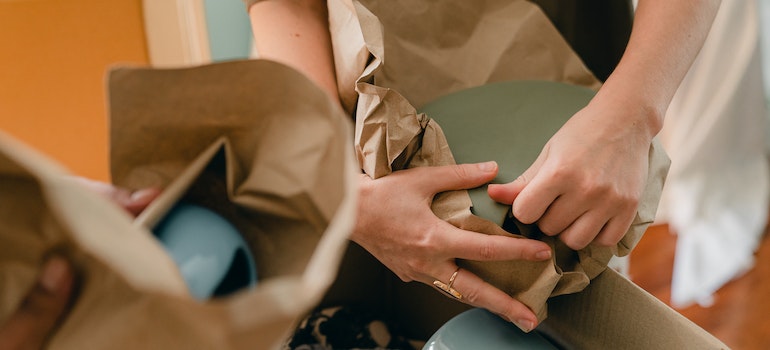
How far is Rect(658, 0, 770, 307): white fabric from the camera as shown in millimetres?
1554

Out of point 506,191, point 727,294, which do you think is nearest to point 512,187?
point 506,191

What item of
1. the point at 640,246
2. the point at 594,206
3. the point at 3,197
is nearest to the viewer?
the point at 3,197

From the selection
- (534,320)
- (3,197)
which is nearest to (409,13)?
(534,320)

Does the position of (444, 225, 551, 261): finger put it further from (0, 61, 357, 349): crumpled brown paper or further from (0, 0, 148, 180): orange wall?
(0, 0, 148, 180): orange wall

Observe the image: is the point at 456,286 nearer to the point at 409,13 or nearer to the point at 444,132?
the point at 444,132

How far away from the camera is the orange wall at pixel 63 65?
1.38 m

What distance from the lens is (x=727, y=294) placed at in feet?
4.78

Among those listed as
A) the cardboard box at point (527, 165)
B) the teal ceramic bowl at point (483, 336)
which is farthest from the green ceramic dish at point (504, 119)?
the teal ceramic bowl at point (483, 336)

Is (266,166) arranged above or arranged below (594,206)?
above

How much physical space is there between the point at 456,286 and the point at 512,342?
0.07 metres

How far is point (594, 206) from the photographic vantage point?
0.53 m

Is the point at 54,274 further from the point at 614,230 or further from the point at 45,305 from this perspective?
the point at 614,230

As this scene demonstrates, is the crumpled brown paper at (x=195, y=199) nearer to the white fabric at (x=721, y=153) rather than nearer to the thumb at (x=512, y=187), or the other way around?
the thumb at (x=512, y=187)

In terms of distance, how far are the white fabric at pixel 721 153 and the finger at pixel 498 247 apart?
113 centimetres
